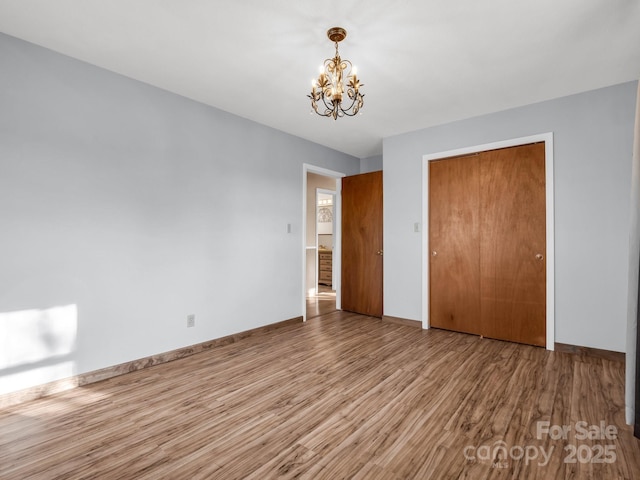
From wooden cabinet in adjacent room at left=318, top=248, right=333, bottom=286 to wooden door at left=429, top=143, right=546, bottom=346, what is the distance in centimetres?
361

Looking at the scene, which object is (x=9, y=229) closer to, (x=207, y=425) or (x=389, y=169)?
(x=207, y=425)

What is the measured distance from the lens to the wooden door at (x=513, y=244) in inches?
135

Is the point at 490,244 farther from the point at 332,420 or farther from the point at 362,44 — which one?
the point at 332,420

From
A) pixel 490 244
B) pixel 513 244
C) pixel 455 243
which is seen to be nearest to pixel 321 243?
pixel 455 243

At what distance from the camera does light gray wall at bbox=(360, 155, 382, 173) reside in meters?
5.71


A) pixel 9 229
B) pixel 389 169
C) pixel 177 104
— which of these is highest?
pixel 177 104

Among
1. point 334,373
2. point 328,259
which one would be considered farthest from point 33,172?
point 328,259

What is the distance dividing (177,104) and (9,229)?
5.81ft

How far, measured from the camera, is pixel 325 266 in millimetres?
7727

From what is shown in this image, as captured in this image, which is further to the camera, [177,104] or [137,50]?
[177,104]

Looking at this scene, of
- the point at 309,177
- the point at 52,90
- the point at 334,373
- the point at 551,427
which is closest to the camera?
the point at 551,427

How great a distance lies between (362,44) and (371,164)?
11.4 feet

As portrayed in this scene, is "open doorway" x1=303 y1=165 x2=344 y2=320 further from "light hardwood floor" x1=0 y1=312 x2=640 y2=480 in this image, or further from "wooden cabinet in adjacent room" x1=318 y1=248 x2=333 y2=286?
"light hardwood floor" x1=0 y1=312 x2=640 y2=480

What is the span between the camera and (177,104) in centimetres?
322
